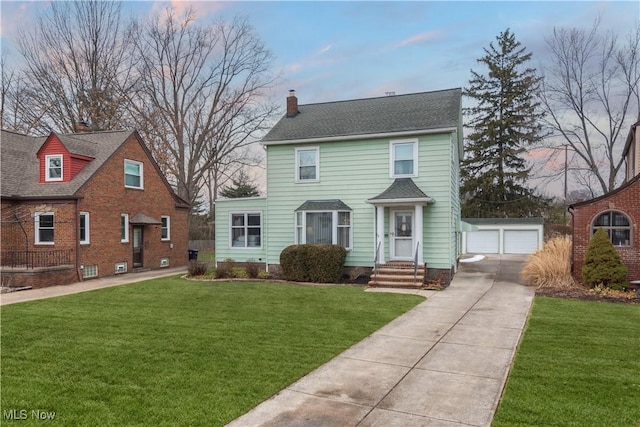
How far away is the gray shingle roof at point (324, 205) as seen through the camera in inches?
616

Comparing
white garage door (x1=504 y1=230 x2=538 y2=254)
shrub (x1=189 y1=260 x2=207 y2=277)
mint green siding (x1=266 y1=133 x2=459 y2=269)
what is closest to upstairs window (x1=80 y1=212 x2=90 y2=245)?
shrub (x1=189 y1=260 x2=207 y2=277)

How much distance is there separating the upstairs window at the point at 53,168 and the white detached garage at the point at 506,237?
2356 centimetres

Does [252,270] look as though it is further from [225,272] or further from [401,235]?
[401,235]

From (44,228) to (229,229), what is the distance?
7.16 metres

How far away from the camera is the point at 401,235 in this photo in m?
15.1

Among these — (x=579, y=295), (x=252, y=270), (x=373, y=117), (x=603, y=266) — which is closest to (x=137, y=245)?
(x=252, y=270)

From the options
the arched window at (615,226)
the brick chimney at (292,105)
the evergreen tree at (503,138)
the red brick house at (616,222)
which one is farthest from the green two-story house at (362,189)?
the evergreen tree at (503,138)

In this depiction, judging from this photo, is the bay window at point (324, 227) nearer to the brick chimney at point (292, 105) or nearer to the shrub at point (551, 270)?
the brick chimney at point (292, 105)

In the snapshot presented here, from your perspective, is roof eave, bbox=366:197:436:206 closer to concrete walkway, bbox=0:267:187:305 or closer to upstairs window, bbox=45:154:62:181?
concrete walkway, bbox=0:267:187:305

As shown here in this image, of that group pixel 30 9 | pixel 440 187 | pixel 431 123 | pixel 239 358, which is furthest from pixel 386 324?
pixel 30 9

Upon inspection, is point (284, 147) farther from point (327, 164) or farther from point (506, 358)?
point (506, 358)

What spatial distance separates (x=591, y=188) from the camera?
31.5 m

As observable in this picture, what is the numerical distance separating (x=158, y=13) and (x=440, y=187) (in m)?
27.7

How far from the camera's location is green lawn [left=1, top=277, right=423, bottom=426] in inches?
176
